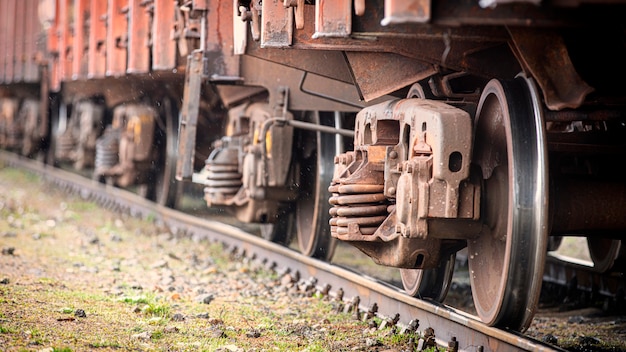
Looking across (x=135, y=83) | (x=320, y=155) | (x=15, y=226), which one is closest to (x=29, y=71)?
(x=135, y=83)

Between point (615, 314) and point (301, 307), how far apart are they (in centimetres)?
197

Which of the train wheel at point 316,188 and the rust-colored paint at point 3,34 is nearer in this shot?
the train wheel at point 316,188

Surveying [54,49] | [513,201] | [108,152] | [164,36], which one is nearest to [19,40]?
[54,49]

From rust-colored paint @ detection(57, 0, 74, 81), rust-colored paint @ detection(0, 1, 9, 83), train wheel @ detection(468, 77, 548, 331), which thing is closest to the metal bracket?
train wheel @ detection(468, 77, 548, 331)

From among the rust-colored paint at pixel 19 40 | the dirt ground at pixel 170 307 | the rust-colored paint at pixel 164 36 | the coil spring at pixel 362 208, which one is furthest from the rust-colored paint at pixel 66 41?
the coil spring at pixel 362 208

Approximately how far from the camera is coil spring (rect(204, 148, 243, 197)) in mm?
7258

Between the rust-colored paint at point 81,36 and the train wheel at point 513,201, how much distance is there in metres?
7.81

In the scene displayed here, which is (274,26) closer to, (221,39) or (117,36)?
(221,39)

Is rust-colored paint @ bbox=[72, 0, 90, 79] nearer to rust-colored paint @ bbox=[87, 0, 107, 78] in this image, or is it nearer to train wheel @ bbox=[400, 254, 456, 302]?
rust-colored paint @ bbox=[87, 0, 107, 78]

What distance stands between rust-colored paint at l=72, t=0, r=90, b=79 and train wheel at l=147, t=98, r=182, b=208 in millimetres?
1310

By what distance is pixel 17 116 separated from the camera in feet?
55.8

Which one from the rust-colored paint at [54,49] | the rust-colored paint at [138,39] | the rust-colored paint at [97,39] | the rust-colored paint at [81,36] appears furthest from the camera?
the rust-colored paint at [54,49]

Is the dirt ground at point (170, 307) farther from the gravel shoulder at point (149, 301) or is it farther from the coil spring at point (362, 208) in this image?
the coil spring at point (362, 208)

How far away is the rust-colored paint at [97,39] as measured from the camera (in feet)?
34.4
